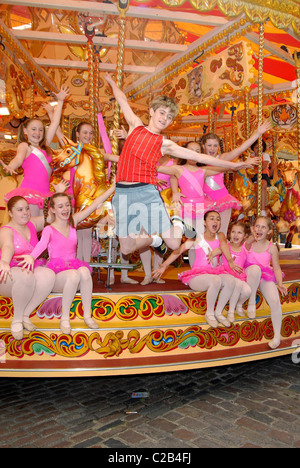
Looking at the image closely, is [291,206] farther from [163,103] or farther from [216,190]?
[163,103]

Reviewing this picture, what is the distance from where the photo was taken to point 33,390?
3.64 m

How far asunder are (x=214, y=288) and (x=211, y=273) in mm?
177

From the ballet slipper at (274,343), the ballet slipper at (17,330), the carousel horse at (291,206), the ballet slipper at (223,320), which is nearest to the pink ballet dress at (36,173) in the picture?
the ballet slipper at (17,330)

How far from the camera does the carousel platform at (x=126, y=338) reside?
10.1 ft

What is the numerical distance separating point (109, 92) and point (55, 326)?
708 cm

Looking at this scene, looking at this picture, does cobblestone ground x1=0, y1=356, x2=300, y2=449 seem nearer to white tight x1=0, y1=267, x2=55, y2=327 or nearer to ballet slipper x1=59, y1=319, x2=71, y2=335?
ballet slipper x1=59, y1=319, x2=71, y2=335

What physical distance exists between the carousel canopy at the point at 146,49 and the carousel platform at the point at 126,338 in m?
2.10

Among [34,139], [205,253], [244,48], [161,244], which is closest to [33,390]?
[161,244]

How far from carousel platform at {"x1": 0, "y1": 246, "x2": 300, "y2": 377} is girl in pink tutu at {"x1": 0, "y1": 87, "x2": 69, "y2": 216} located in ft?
3.96

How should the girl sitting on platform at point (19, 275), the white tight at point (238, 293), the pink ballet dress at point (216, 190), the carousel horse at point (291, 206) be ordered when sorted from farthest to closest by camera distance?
1. the carousel horse at point (291, 206)
2. the pink ballet dress at point (216, 190)
3. the white tight at point (238, 293)
4. the girl sitting on platform at point (19, 275)

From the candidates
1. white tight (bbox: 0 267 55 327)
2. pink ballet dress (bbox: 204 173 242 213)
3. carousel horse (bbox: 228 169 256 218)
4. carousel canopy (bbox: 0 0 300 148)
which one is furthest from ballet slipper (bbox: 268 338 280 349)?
carousel horse (bbox: 228 169 256 218)

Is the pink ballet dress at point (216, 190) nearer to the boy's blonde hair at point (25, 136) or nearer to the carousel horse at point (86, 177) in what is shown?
the carousel horse at point (86, 177)

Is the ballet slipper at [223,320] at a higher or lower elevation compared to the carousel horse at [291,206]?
lower
